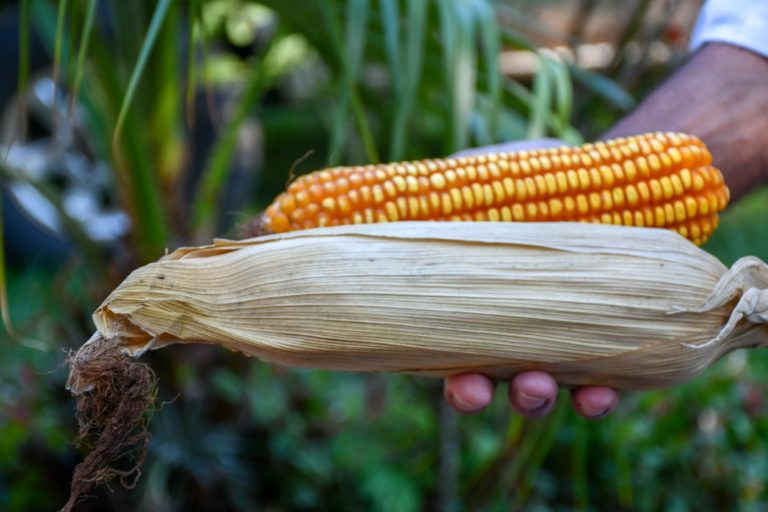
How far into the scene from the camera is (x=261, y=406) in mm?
2227

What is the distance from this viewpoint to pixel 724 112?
1.60m

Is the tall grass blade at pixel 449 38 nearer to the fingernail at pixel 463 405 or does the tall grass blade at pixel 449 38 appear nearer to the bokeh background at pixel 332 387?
the bokeh background at pixel 332 387

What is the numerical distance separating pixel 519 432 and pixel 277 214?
1291mm

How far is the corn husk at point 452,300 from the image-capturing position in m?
1.15

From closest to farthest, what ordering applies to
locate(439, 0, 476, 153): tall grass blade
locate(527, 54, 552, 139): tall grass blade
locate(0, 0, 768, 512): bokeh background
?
1. locate(439, 0, 476, 153): tall grass blade
2. locate(527, 54, 552, 139): tall grass blade
3. locate(0, 0, 768, 512): bokeh background

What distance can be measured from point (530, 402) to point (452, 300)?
255mm

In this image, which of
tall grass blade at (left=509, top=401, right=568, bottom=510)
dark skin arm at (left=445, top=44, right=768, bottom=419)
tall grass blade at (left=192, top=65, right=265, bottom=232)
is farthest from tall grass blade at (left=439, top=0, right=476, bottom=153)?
tall grass blade at (left=509, top=401, right=568, bottom=510)

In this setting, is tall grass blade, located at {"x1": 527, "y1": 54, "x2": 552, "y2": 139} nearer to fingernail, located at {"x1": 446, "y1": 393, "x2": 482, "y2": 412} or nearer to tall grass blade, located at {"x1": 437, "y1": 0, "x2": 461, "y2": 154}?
tall grass blade, located at {"x1": 437, "y1": 0, "x2": 461, "y2": 154}

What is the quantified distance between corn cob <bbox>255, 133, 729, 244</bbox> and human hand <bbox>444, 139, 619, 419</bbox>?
0.26 meters

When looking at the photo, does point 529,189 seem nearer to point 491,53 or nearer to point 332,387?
point 491,53

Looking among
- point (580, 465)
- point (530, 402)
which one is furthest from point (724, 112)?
point (580, 465)

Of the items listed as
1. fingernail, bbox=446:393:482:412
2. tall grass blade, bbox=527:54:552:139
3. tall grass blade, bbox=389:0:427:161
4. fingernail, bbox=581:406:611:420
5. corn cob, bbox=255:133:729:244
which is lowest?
fingernail, bbox=581:406:611:420

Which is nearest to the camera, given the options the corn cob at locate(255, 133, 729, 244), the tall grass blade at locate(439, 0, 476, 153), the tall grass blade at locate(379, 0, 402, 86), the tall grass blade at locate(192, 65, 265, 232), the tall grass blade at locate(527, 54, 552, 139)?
the corn cob at locate(255, 133, 729, 244)

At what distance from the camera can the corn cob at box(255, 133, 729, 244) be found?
127 centimetres
